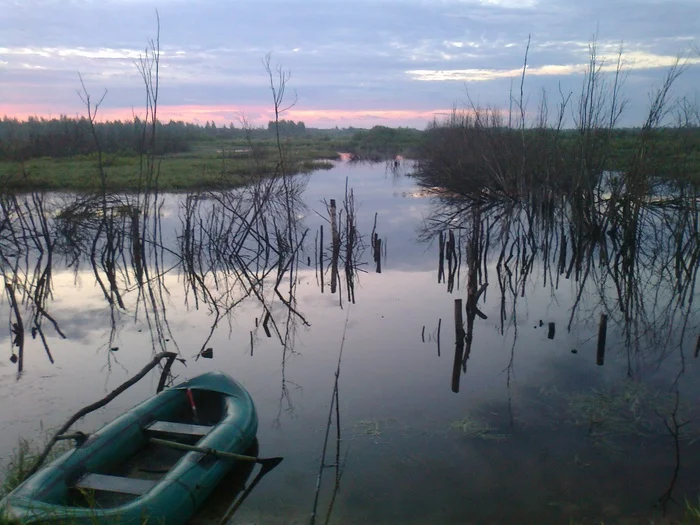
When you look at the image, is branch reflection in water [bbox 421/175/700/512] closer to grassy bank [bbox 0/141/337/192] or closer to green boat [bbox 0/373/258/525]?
green boat [bbox 0/373/258/525]

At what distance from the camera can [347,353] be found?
24.2ft

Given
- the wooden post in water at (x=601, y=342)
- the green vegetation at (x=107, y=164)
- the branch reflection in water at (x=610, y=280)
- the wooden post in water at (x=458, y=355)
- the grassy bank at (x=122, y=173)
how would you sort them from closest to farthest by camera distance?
1. the wooden post in water at (x=458, y=355)
2. the wooden post in water at (x=601, y=342)
3. the branch reflection in water at (x=610, y=280)
4. the green vegetation at (x=107, y=164)
5. the grassy bank at (x=122, y=173)

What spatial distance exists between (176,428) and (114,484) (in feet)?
2.54

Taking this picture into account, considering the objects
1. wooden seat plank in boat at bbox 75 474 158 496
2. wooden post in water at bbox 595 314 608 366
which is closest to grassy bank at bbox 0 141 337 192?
wooden post in water at bbox 595 314 608 366

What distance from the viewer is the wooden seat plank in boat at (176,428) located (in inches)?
188

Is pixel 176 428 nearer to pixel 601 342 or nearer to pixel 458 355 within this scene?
pixel 458 355

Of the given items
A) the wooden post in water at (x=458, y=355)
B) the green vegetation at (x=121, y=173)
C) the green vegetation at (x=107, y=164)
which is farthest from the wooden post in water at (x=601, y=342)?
the green vegetation at (x=121, y=173)

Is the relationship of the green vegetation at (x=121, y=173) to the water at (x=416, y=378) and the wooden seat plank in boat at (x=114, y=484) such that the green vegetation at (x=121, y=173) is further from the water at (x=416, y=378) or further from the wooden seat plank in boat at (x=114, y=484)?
the wooden seat plank in boat at (x=114, y=484)

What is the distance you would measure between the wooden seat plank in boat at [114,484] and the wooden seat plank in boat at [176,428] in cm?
66

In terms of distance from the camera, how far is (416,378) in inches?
258

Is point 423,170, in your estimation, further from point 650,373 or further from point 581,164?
point 650,373

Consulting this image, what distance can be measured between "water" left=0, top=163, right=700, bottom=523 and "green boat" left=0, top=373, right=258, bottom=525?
1.26 ft

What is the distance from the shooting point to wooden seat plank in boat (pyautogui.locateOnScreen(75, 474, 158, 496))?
4.01m

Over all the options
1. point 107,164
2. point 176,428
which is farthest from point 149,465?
point 107,164
